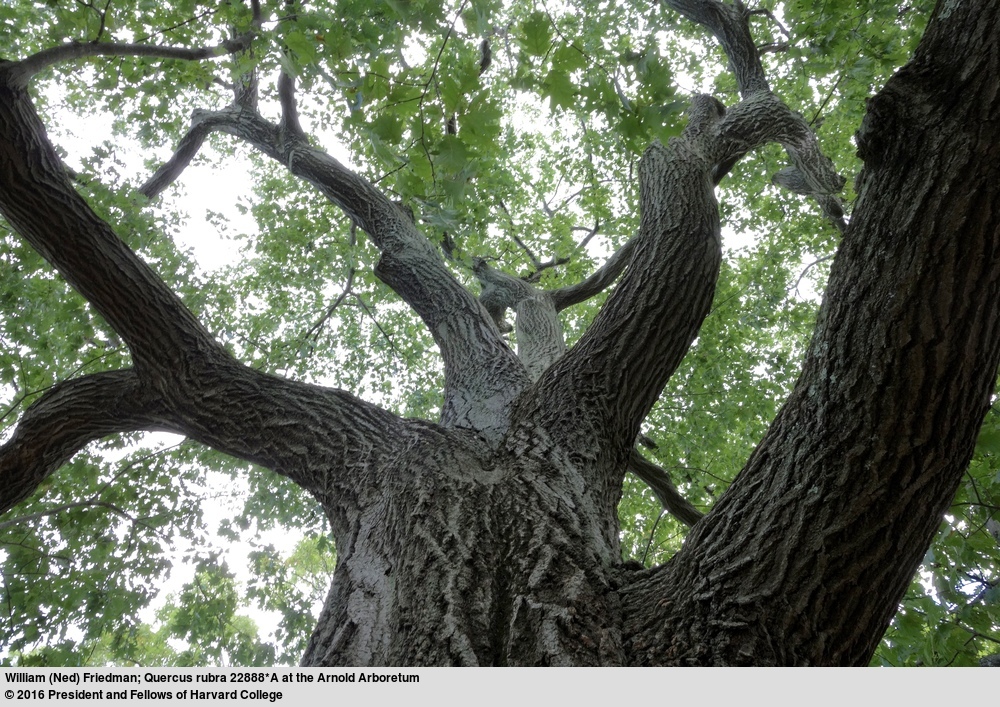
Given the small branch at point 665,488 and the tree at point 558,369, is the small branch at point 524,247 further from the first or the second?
the small branch at point 665,488

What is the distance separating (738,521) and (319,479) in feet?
5.91

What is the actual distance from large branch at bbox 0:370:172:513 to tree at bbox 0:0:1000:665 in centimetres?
1

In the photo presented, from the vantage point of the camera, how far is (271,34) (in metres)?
2.75

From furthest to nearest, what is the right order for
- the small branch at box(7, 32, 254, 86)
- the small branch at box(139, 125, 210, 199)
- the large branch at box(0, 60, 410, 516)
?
1. the small branch at box(139, 125, 210, 199)
2. the large branch at box(0, 60, 410, 516)
3. the small branch at box(7, 32, 254, 86)

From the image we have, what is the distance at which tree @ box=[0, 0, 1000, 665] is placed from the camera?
160 centimetres

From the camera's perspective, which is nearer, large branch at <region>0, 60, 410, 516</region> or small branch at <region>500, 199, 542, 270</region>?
large branch at <region>0, 60, 410, 516</region>

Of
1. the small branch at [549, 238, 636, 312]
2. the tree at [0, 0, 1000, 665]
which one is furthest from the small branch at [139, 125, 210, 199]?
the small branch at [549, 238, 636, 312]

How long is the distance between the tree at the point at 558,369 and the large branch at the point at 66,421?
13 mm

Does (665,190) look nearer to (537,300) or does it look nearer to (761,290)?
(537,300)

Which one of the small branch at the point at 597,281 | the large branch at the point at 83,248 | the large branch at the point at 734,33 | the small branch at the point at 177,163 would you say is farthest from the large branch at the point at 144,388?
the large branch at the point at 734,33

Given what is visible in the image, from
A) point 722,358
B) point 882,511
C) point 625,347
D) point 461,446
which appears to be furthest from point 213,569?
point 722,358

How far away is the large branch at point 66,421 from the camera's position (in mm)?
2859

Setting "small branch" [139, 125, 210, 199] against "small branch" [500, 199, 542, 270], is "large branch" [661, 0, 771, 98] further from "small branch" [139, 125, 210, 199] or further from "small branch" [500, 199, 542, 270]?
"small branch" [139, 125, 210, 199]

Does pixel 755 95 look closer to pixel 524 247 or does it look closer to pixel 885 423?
pixel 885 423
